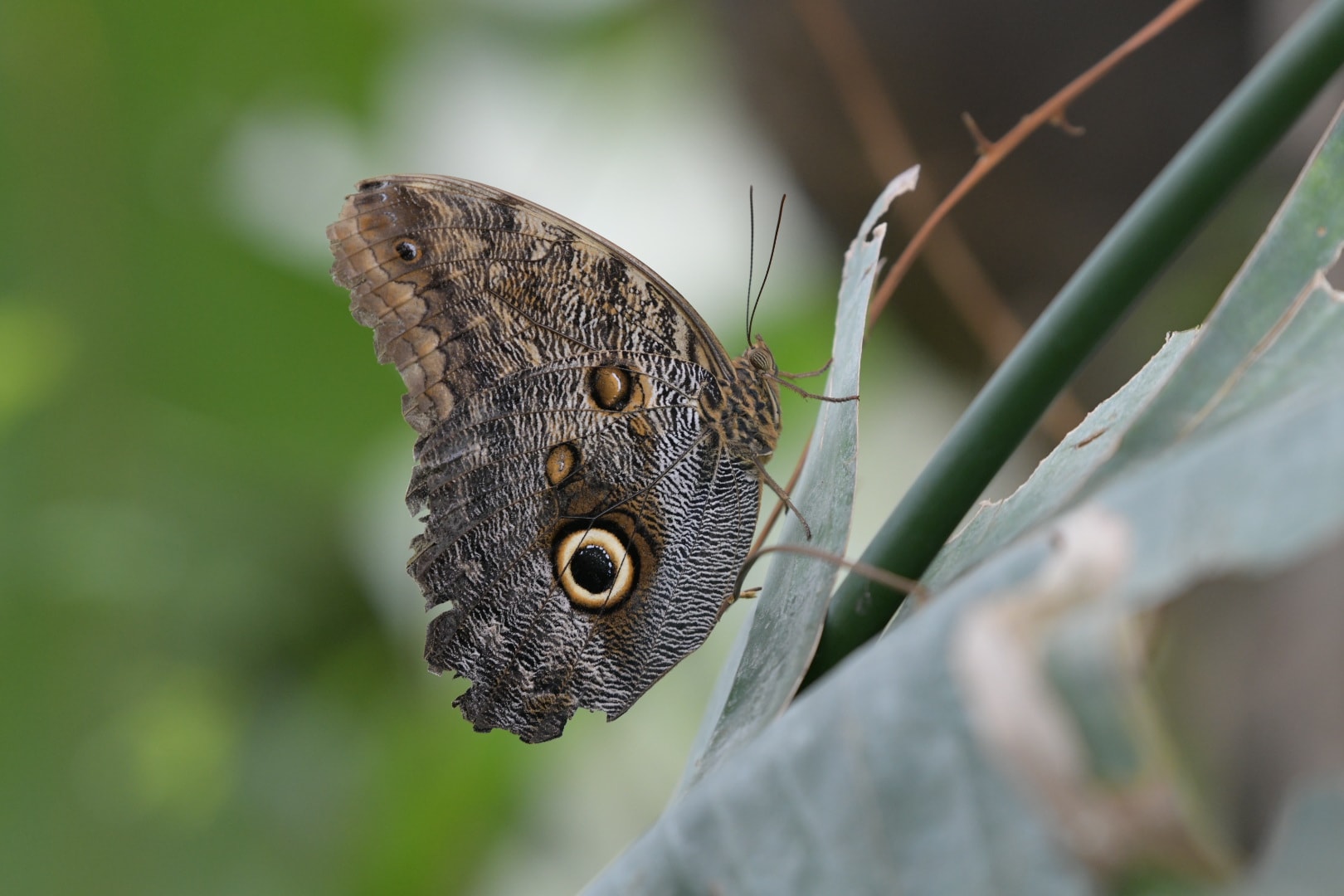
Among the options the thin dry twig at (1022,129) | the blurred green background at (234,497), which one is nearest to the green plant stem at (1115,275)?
the thin dry twig at (1022,129)

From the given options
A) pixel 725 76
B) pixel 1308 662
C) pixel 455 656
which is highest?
pixel 725 76

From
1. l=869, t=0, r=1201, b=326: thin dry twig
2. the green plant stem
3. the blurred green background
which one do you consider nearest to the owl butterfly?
l=869, t=0, r=1201, b=326: thin dry twig

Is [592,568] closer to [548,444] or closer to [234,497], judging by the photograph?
[548,444]

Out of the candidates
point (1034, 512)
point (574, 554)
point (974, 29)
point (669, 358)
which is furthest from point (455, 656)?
point (974, 29)

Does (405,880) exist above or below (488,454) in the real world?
below

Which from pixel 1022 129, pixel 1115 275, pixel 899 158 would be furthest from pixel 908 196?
pixel 1115 275

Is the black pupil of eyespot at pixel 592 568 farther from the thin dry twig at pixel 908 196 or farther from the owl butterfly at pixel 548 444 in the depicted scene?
the thin dry twig at pixel 908 196

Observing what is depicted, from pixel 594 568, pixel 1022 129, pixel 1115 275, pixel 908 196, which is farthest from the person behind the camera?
pixel 908 196

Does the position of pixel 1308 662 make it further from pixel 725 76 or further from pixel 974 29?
pixel 725 76
